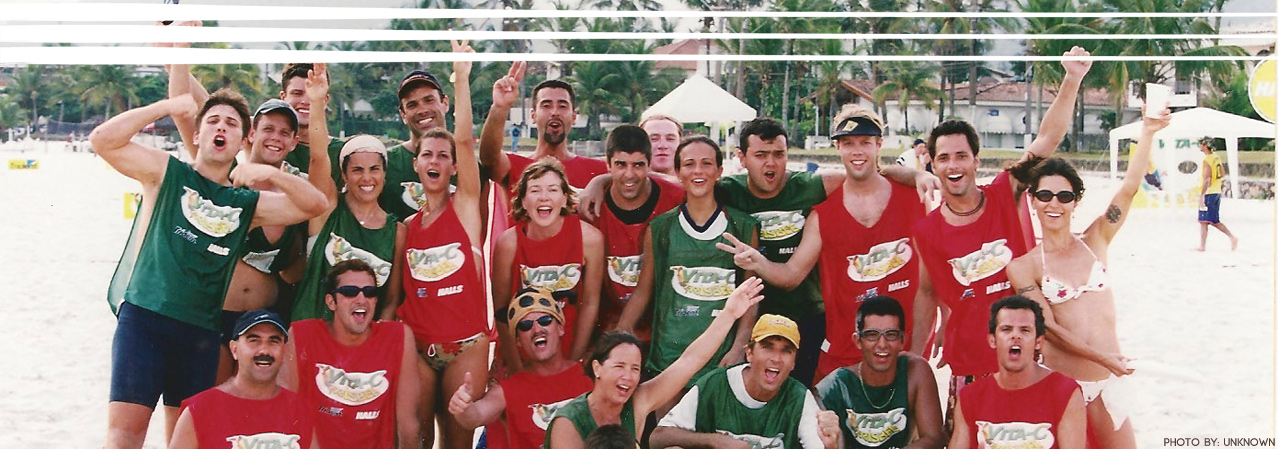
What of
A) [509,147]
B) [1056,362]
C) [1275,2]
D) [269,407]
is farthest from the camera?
[509,147]

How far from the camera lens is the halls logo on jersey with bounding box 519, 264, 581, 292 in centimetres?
427

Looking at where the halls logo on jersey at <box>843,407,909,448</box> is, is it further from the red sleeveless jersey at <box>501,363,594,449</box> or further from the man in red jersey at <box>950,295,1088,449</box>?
the red sleeveless jersey at <box>501,363,594,449</box>

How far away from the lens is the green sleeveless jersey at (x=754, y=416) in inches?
153

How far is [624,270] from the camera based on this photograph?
176 inches

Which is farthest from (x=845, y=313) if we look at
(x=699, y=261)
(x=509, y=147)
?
(x=509, y=147)

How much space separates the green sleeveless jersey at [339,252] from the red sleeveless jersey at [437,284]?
0.09 meters

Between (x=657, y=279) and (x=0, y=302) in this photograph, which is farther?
(x=0, y=302)

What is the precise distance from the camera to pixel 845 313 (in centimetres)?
451

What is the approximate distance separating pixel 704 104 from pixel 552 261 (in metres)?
5.33

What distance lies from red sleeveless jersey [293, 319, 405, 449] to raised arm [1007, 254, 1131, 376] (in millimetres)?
2578

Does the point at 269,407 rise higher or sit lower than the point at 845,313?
lower

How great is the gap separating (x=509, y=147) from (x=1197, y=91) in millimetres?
5656

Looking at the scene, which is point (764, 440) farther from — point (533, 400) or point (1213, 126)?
point (1213, 126)

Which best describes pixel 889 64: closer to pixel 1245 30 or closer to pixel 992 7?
pixel 992 7
